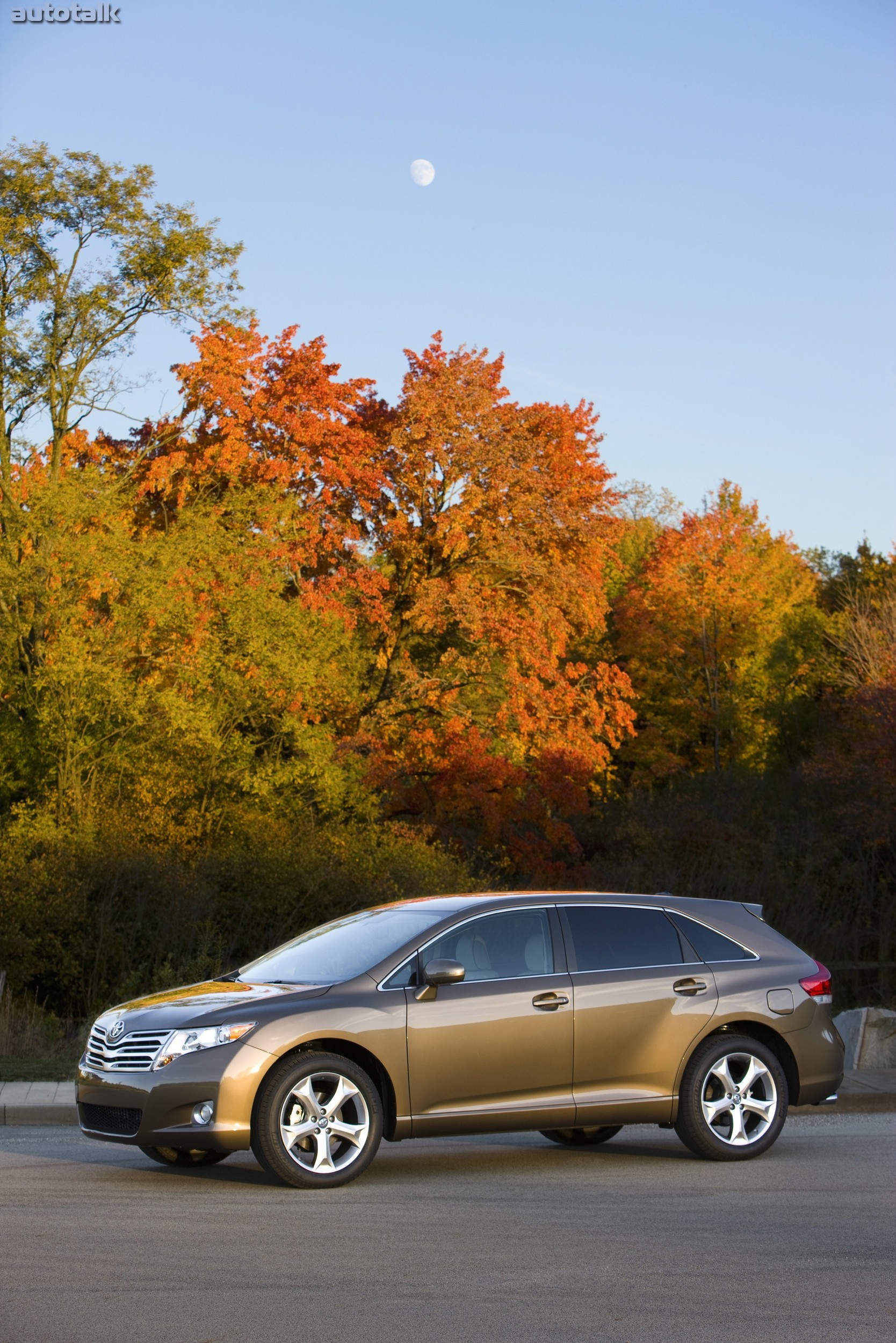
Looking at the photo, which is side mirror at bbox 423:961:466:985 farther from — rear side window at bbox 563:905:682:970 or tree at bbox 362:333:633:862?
tree at bbox 362:333:633:862

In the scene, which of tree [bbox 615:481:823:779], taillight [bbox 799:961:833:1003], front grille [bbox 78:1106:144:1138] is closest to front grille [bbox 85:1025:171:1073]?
front grille [bbox 78:1106:144:1138]

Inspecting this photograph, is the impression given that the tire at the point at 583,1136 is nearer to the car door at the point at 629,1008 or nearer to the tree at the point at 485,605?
the car door at the point at 629,1008

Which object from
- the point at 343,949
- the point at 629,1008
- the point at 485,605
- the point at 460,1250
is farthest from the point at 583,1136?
the point at 485,605

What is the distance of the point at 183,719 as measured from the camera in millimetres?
23531

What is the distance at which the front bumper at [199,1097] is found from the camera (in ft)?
25.8

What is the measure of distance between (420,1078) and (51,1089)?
4377 millimetres

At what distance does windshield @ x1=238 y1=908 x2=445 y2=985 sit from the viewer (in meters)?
8.68

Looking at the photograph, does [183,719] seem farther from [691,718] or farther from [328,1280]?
[691,718]

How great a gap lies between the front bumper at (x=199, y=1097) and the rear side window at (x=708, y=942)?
2.82 metres

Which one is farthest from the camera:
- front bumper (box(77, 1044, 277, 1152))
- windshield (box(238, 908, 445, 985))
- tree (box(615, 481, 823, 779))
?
tree (box(615, 481, 823, 779))

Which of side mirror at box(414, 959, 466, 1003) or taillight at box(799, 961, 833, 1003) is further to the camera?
taillight at box(799, 961, 833, 1003)

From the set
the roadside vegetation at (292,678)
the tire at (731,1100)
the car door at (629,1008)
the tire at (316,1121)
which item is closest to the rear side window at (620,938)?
the car door at (629,1008)

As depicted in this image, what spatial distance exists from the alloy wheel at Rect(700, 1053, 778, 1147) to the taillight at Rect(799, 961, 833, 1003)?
595 mm

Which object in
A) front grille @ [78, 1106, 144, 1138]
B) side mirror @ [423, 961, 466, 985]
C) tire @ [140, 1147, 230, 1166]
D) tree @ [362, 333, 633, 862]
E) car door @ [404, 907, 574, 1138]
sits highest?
tree @ [362, 333, 633, 862]
